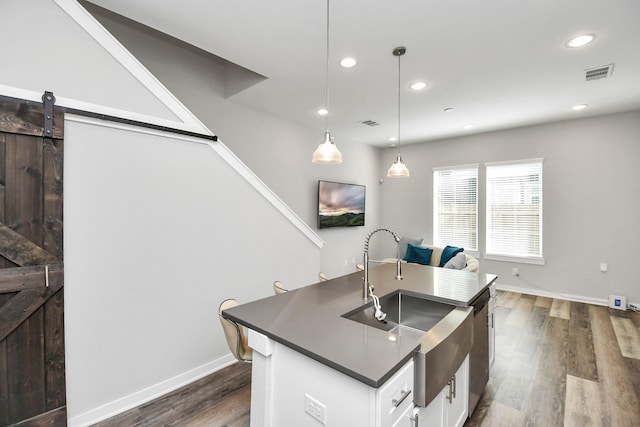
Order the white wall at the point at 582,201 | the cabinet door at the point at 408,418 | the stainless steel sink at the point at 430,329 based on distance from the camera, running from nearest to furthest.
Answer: the cabinet door at the point at 408,418
the stainless steel sink at the point at 430,329
the white wall at the point at 582,201

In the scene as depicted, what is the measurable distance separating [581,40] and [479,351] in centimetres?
276

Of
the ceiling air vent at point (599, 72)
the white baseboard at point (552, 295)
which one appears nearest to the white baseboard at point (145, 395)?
the ceiling air vent at point (599, 72)

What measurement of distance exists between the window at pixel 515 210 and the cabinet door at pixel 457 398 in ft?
14.0

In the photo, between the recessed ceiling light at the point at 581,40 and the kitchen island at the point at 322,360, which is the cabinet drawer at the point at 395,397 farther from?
the recessed ceiling light at the point at 581,40

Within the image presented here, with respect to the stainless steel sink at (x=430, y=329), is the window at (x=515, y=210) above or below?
above

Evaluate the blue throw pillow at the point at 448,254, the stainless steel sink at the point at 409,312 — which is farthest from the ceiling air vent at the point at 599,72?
the stainless steel sink at the point at 409,312

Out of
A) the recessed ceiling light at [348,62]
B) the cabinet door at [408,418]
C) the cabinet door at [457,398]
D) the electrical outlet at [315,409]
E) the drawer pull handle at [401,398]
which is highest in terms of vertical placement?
the recessed ceiling light at [348,62]

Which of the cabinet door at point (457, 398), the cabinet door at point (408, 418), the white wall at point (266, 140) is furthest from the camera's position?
the white wall at point (266, 140)

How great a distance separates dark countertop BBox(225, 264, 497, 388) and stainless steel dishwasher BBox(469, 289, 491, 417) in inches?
4.3

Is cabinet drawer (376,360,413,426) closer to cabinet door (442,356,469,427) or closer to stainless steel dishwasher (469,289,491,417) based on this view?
cabinet door (442,356,469,427)

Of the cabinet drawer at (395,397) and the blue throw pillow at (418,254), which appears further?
the blue throw pillow at (418,254)

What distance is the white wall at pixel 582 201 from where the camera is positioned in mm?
4422

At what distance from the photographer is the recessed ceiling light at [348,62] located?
2.90 metres

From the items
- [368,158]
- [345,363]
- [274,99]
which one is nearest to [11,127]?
[345,363]
